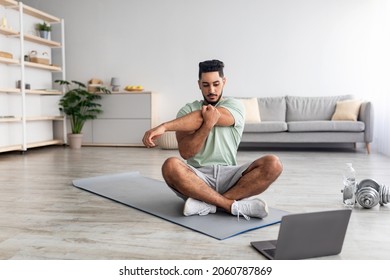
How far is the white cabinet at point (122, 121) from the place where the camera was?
6594mm

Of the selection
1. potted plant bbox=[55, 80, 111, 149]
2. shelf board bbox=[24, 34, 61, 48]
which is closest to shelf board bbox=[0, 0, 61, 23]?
shelf board bbox=[24, 34, 61, 48]

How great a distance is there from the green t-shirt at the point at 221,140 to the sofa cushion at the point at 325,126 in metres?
3.58

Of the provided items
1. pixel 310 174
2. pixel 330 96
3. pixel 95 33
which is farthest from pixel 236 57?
pixel 310 174

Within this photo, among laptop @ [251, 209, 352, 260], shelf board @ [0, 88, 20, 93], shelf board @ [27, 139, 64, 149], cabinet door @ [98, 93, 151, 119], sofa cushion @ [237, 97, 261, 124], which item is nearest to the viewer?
laptop @ [251, 209, 352, 260]

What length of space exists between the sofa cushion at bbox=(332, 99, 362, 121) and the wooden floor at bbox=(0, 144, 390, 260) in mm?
1579

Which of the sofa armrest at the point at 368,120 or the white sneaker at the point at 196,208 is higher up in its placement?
the sofa armrest at the point at 368,120

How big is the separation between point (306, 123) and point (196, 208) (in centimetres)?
Answer: 383

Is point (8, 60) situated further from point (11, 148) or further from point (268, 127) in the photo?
point (268, 127)

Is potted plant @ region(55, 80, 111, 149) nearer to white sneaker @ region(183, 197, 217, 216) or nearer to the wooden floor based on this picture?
the wooden floor

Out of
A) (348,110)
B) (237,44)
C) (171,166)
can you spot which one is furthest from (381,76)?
(171,166)

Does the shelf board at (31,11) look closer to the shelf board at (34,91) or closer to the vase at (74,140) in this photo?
the shelf board at (34,91)

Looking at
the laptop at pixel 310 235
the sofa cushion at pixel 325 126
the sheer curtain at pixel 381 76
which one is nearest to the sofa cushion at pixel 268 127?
the sofa cushion at pixel 325 126

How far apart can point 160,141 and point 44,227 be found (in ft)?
13.6

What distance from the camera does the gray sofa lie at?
5.55 metres
